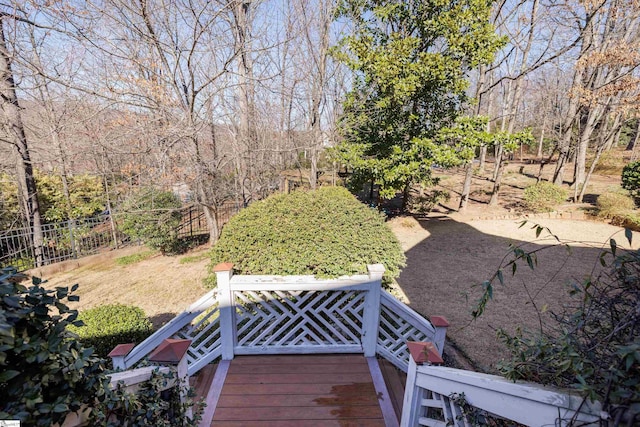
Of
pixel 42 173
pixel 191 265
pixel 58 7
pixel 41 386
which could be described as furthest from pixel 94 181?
pixel 41 386

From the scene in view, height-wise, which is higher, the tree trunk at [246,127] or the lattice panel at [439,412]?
the tree trunk at [246,127]

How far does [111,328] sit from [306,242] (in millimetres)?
2485

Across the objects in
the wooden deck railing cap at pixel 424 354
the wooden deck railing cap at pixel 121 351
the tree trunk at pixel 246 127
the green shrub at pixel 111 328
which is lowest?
the green shrub at pixel 111 328

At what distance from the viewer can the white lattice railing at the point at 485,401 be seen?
37.1 inches

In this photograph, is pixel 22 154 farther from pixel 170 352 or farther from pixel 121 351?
pixel 170 352

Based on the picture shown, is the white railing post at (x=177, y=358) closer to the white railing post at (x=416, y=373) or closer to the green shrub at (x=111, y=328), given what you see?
the white railing post at (x=416, y=373)

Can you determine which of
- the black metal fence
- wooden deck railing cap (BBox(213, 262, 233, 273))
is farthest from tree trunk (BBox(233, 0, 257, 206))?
wooden deck railing cap (BBox(213, 262, 233, 273))

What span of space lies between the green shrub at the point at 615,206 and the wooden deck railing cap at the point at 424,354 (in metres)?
9.61

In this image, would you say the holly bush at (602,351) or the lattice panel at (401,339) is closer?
the holly bush at (602,351)

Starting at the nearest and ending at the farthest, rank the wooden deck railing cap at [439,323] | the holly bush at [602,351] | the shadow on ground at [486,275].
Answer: the holly bush at [602,351] → the wooden deck railing cap at [439,323] → the shadow on ground at [486,275]

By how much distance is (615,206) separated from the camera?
315 inches

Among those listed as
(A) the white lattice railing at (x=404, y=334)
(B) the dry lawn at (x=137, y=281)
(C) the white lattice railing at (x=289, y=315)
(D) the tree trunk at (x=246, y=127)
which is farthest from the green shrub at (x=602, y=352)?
(D) the tree trunk at (x=246, y=127)

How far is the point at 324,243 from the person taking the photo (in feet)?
9.62

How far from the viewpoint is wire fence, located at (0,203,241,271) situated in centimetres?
672
